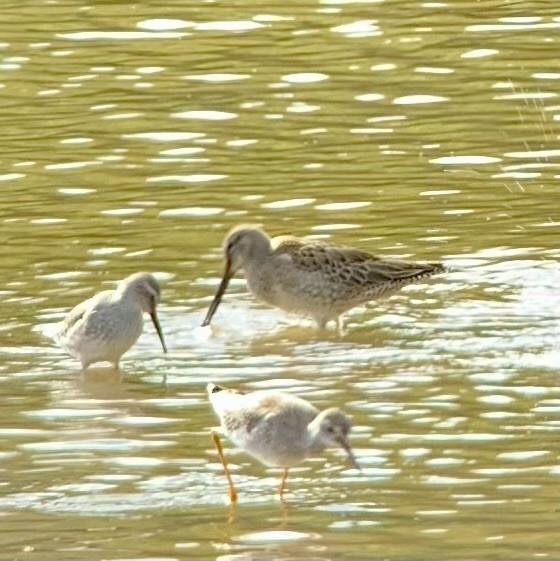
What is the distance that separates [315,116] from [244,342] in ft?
17.1

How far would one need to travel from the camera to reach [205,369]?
13.1 metres

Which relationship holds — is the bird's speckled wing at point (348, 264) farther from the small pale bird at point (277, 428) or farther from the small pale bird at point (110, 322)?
the small pale bird at point (277, 428)

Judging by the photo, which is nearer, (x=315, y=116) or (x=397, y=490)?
(x=397, y=490)

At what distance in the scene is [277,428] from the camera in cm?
1041

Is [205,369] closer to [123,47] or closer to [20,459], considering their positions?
[20,459]

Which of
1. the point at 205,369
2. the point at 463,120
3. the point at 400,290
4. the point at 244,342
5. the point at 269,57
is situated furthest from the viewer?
the point at 269,57

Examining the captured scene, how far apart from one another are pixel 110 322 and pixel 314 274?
1.81 meters

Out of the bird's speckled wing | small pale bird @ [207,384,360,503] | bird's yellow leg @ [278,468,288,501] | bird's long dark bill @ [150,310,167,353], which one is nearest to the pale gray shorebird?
the bird's speckled wing

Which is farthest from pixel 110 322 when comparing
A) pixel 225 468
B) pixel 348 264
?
pixel 225 468

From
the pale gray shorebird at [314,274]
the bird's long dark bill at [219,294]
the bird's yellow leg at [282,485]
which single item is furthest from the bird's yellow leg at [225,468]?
the pale gray shorebird at [314,274]

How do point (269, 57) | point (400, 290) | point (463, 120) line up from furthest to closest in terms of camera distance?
point (269, 57), point (463, 120), point (400, 290)

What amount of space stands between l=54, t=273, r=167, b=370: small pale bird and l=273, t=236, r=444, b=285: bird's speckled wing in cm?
134

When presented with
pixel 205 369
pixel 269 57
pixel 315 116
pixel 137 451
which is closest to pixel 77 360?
pixel 205 369

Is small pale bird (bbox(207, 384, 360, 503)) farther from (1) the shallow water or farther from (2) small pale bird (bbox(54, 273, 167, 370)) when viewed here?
(2) small pale bird (bbox(54, 273, 167, 370))
